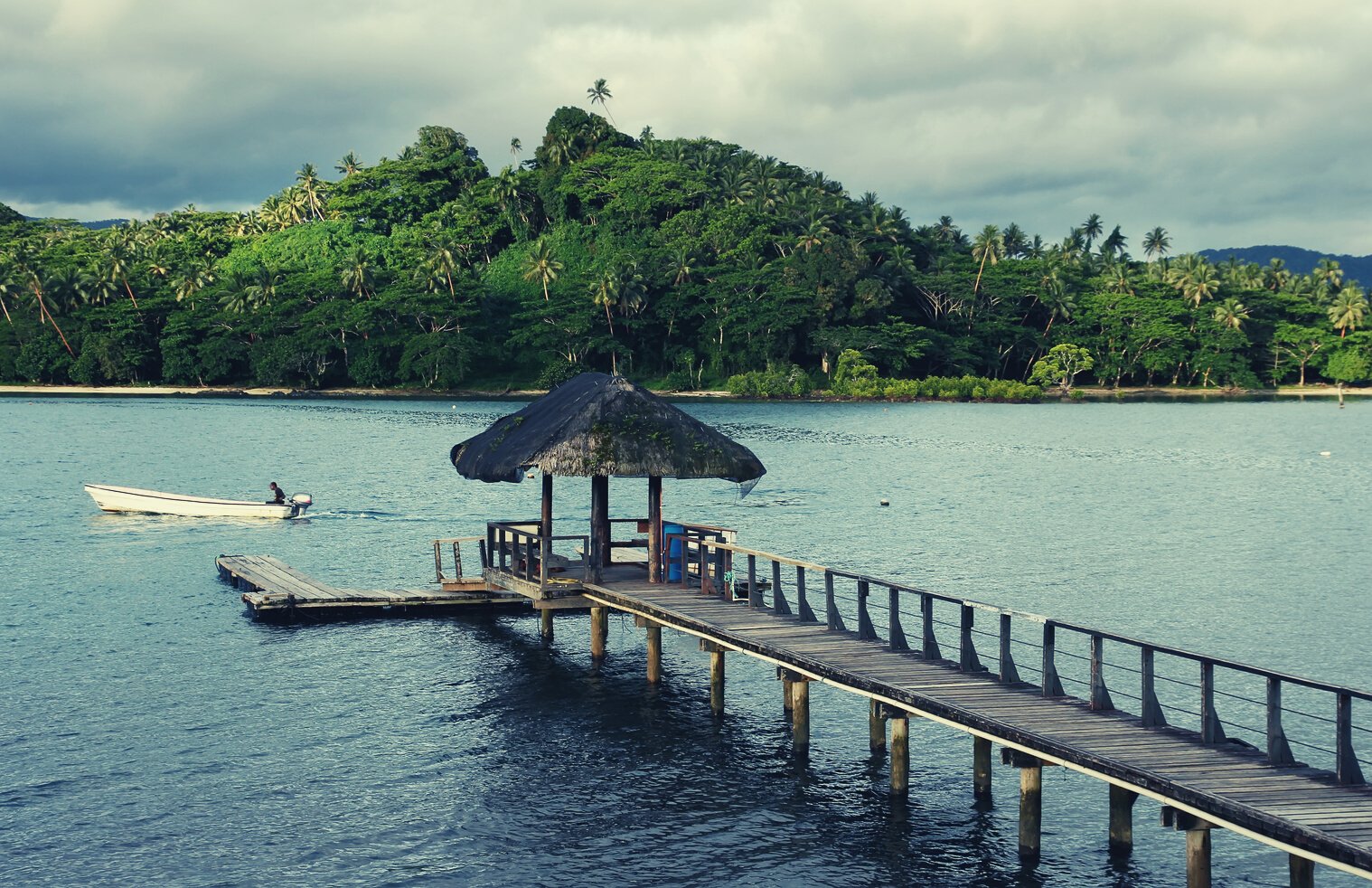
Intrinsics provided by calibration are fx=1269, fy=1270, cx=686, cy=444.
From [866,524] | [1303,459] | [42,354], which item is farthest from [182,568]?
[42,354]

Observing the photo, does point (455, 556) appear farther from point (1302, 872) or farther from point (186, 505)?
point (1302, 872)

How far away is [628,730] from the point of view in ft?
79.9

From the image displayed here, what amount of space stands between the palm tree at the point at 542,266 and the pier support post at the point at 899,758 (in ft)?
472

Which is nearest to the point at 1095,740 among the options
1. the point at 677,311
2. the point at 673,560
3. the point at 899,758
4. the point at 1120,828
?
the point at 1120,828

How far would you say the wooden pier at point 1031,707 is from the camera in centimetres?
1392

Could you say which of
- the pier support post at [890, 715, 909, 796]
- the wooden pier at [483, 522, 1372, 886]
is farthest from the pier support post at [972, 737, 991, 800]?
the pier support post at [890, 715, 909, 796]

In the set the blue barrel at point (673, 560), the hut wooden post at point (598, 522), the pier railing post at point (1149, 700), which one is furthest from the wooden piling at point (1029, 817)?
the hut wooden post at point (598, 522)

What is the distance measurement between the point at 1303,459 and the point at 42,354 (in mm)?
134407

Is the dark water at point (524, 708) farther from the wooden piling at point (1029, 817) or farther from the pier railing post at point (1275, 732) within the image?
the pier railing post at point (1275, 732)

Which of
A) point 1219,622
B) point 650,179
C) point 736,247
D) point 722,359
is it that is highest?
point 650,179

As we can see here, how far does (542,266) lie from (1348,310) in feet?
341

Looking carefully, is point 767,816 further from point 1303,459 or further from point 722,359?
point 722,359

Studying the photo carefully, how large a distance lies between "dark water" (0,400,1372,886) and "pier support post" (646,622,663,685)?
474 millimetres

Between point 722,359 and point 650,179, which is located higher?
point 650,179
